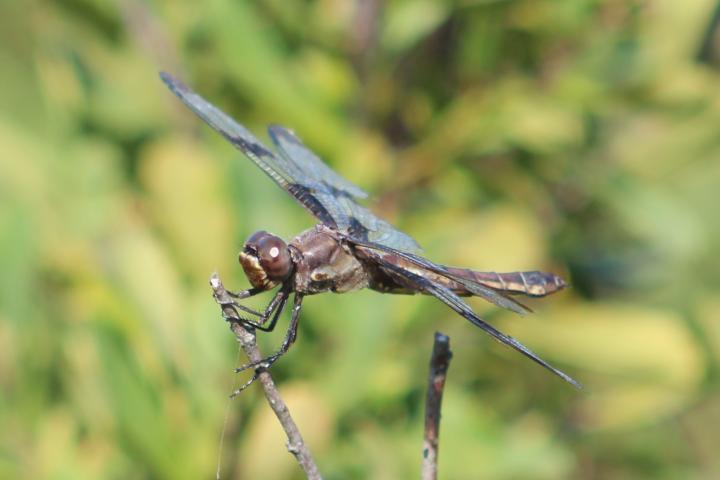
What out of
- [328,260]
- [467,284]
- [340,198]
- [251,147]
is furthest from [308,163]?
[467,284]

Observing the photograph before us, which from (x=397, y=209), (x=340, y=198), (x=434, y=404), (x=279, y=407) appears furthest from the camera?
(x=397, y=209)

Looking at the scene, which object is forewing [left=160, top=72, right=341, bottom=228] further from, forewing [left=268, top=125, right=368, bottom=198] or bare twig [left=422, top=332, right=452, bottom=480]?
bare twig [left=422, top=332, right=452, bottom=480]

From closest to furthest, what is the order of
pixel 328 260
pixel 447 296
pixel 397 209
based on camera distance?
pixel 447 296 < pixel 328 260 < pixel 397 209

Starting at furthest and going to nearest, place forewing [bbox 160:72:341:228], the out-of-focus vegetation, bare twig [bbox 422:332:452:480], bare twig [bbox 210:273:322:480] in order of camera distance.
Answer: the out-of-focus vegetation
forewing [bbox 160:72:341:228]
bare twig [bbox 422:332:452:480]
bare twig [bbox 210:273:322:480]

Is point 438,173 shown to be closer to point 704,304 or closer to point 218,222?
point 218,222

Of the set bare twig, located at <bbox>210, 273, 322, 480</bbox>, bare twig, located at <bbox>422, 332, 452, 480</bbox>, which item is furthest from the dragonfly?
bare twig, located at <bbox>210, 273, 322, 480</bbox>

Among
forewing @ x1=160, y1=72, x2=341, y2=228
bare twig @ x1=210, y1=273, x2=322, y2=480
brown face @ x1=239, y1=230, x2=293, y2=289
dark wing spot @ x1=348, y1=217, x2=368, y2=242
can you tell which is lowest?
bare twig @ x1=210, y1=273, x2=322, y2=480

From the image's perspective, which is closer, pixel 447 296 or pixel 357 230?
pixel 447 296

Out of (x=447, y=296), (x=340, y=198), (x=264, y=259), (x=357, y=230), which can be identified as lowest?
(x=447, y=296)

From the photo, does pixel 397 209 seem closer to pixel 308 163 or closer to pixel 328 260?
pixel 308 163
